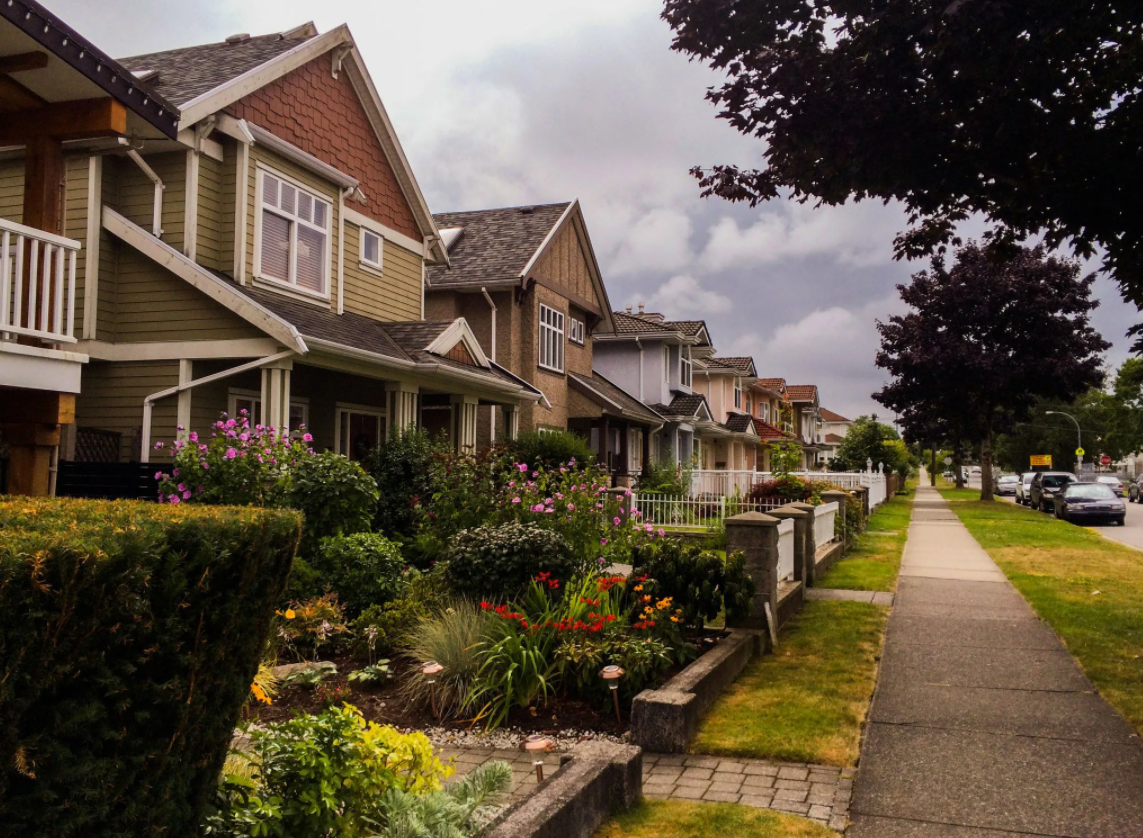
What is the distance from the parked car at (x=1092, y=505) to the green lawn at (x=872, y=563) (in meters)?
7.83

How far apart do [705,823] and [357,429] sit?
13940 mm

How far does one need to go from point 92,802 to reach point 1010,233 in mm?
10929

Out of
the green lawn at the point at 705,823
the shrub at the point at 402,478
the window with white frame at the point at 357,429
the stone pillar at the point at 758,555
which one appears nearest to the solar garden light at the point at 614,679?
the green lawn at the point at 705,823

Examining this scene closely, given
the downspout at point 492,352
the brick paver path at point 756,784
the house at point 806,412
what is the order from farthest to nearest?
the house at point 806,412 → the downspout at point 492,352 → the brick paver path at point 756,784

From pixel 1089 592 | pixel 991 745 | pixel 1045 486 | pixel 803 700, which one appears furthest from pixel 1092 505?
pixel 991 745

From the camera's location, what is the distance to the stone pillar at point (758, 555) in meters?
8.94

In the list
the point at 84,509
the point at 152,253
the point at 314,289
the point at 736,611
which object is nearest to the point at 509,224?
the point at 314,289

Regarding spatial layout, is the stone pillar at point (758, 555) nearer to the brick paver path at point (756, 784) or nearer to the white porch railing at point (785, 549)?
the white porch railing at point (785, 549)

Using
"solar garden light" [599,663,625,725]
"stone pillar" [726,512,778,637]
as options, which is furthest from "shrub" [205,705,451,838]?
"stone pillar" [726,512,778,637]

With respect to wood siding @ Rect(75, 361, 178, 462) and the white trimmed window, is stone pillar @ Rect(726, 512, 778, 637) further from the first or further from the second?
the white trimmed window

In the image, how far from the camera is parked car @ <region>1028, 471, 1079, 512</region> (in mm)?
38156

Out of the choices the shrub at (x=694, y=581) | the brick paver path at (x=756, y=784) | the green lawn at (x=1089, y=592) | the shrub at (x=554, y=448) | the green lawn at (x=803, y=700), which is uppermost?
the shrub at (x=554, y=448)

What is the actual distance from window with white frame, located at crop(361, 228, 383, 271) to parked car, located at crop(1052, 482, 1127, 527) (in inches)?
949

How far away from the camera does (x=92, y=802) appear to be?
8.39ft
